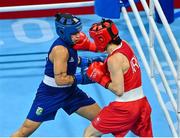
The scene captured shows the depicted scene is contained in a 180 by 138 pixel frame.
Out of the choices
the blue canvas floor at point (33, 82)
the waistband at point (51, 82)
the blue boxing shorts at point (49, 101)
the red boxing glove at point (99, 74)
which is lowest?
the blue canvas floor at point (33, 82)

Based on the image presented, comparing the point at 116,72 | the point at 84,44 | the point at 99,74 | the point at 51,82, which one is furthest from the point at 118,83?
the point at 84,44

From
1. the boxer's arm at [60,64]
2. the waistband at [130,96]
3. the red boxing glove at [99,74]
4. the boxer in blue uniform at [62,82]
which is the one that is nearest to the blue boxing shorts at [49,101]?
the boxer in blue uniform at [62,82]

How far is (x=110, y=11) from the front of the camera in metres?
4.23

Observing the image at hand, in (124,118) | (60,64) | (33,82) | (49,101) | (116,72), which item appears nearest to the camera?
(116,72)

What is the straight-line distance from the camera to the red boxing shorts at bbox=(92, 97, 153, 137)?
10.9ft

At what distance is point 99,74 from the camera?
3.33m

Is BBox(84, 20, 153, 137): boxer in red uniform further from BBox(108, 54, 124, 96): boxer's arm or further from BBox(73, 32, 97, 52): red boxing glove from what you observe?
→ BBox(73, 32, 97, 52): red boxing glove

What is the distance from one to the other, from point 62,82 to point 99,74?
30cm

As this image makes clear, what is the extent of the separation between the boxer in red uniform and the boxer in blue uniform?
197mm

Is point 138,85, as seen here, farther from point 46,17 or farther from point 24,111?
point 46,17

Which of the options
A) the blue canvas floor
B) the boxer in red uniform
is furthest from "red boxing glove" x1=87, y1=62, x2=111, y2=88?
the blue canvas floor

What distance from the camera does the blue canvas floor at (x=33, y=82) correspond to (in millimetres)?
4223

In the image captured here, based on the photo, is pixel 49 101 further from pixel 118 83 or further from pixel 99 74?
pixel 118 83

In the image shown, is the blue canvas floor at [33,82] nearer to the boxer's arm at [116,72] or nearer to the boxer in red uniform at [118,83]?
the boxer in red uniform at [118,83]
